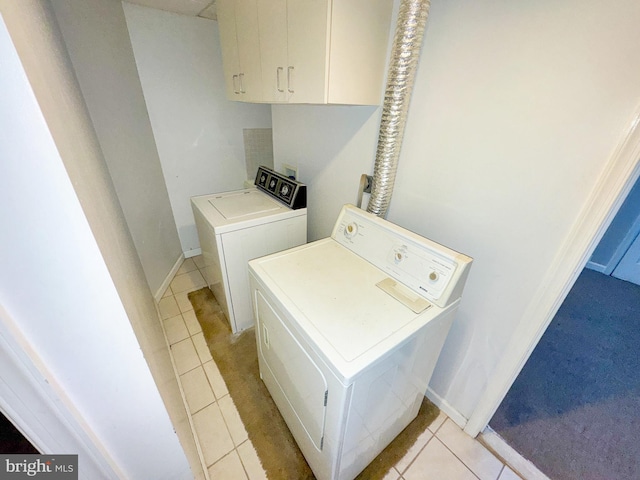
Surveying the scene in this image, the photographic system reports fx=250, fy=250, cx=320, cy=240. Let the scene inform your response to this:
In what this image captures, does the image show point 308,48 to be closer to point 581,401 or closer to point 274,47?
point 274,47

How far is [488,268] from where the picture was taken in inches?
43.9

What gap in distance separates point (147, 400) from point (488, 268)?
4.36 feet

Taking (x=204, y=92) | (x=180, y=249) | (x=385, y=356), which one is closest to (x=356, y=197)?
(x=385, y=356)

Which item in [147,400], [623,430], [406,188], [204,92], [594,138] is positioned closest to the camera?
[147,400]

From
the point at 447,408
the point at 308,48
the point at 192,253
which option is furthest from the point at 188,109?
the point at 447,408

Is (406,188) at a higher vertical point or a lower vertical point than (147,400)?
higher

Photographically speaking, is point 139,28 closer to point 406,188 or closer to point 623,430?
point 406,188

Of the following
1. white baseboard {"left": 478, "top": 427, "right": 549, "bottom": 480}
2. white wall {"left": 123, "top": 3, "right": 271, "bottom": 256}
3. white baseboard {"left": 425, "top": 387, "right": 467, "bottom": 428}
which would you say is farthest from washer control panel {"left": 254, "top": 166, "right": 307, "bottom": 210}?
white baseboard {"left": 478, "top": 427, "right": 549, "bottom": 480}

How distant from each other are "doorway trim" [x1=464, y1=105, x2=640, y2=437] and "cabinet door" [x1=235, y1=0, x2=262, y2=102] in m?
1.49

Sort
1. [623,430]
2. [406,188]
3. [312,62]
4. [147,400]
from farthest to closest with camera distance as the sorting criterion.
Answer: [623,430], [406,188], [312,62], [147,400]

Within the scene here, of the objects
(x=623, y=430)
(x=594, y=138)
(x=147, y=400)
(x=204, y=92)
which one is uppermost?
(x=204, y=92)

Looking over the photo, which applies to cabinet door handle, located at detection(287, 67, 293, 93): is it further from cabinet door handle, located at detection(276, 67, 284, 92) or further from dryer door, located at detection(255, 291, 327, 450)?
dryer door, located at detection(255, 291, 327, 450)

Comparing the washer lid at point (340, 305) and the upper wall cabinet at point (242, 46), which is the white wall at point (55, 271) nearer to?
the washer lid at point (340, 305)

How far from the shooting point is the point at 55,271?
45 centimetres
